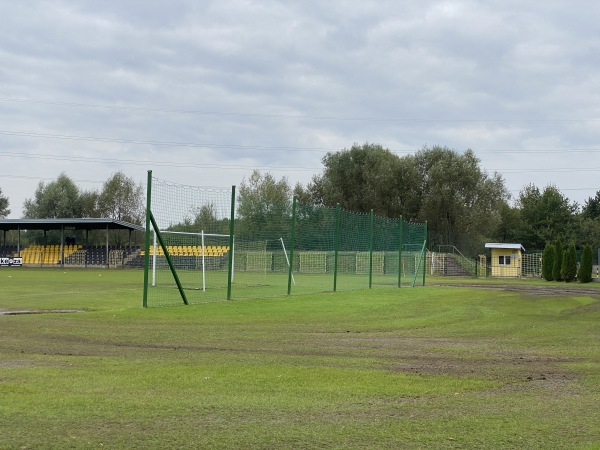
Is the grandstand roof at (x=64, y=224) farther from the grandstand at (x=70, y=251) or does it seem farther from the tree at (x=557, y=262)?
the tree at (x=557, y=262)

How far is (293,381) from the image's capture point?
24.3 ft

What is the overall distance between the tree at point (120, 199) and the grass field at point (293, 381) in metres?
74.0

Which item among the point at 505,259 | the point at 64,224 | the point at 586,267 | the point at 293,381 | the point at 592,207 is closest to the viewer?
the point at 293,381

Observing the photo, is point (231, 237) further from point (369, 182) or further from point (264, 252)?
point (369, 182)

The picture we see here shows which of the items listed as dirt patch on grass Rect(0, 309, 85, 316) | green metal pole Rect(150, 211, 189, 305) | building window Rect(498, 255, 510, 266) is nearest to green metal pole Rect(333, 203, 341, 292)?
green metal pole Rect(150, 211, 189, 305)

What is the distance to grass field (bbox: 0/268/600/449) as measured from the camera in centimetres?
523

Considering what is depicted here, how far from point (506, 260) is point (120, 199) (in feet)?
166

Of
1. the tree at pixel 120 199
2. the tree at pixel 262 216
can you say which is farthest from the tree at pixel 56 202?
the tree at pixel 262 216

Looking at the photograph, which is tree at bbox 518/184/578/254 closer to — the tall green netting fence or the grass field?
the tall green netting fence

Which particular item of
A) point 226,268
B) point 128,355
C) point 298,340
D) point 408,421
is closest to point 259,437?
point 408,421

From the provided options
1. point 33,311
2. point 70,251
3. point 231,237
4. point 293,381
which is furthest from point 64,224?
point 293,381

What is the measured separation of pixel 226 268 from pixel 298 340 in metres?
7.92

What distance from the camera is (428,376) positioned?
7.87 m

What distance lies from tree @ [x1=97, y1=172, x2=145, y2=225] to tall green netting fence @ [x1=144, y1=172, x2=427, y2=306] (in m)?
63.3
